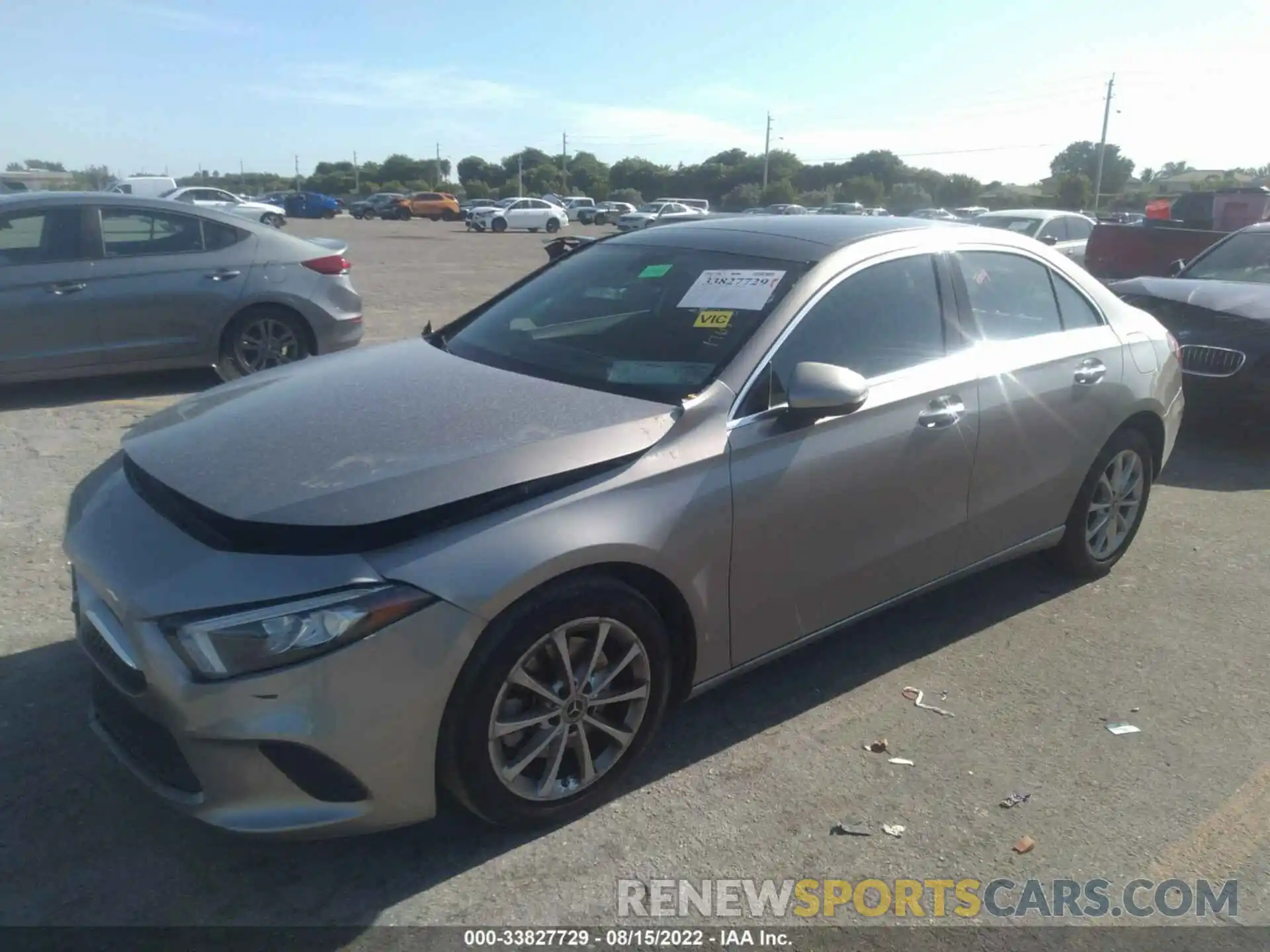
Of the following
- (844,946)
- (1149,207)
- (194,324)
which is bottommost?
(844,946)

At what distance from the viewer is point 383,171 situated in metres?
115

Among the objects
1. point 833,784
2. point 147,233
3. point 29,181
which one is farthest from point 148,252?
point 29,181

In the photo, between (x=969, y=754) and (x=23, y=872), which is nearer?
(x=23, y=872)

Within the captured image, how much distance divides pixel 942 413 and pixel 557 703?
1.83 meters

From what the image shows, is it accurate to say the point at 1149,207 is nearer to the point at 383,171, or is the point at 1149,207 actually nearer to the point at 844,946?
the point at 844,946

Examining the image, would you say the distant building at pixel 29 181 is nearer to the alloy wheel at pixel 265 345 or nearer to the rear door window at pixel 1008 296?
the alloy wheel at pixel 265 345

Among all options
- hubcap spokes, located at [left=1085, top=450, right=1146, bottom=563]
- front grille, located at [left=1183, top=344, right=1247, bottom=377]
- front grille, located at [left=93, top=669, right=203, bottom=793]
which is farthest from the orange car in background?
front grille, located at [left=93, top=669, right=203, bottom=793]

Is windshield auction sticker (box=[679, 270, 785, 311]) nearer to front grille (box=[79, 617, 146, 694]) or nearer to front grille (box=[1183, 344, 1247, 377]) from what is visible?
front grille (box=[79, 617, 146, 694])

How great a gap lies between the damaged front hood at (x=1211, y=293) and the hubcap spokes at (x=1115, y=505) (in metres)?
3.16

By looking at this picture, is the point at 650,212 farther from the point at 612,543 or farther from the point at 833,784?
the point at 612,543

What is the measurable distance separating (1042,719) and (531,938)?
2.02 meters

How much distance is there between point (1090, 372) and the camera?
4438 mm

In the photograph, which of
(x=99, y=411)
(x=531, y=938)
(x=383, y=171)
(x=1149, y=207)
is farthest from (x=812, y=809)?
(x=383, y=171)

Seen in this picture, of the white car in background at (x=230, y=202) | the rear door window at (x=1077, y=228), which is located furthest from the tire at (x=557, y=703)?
the white car in background at (x=230, y=202)
